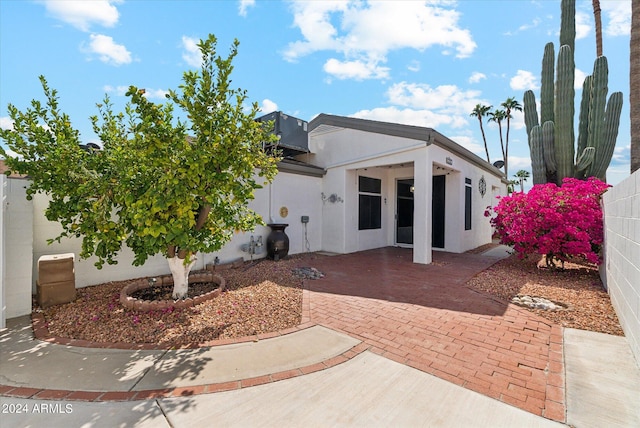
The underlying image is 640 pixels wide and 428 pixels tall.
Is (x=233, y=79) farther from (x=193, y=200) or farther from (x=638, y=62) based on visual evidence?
(x=638, y=62)

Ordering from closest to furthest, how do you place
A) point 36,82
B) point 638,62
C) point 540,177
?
point 36,82 < point 638,62 < point 540,177

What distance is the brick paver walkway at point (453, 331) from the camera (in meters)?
2.59

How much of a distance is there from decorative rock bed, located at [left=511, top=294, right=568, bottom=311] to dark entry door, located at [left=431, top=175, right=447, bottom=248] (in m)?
5.66

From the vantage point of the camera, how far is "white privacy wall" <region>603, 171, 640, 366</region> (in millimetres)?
2980

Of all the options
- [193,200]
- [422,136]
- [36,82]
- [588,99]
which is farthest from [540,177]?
[36,82]

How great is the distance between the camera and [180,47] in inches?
196

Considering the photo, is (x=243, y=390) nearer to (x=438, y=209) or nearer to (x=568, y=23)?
(x=438, y=209)

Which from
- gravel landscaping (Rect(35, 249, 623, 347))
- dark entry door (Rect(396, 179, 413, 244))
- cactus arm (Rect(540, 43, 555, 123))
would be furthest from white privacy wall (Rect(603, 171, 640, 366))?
cactus arm (Rect(540, 43, 555, 123))

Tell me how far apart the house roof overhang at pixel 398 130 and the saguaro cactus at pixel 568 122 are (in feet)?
7.17

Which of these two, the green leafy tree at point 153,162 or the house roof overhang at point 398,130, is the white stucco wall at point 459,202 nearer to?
the house roof overhang at point 398,130

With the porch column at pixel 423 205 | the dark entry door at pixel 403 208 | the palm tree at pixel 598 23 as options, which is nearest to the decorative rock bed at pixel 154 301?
the porch column at pixel 423 205

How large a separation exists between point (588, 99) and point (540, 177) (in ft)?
11.8

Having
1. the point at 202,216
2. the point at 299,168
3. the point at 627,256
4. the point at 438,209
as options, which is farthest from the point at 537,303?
the point at 299,168

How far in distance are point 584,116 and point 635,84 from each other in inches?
122
